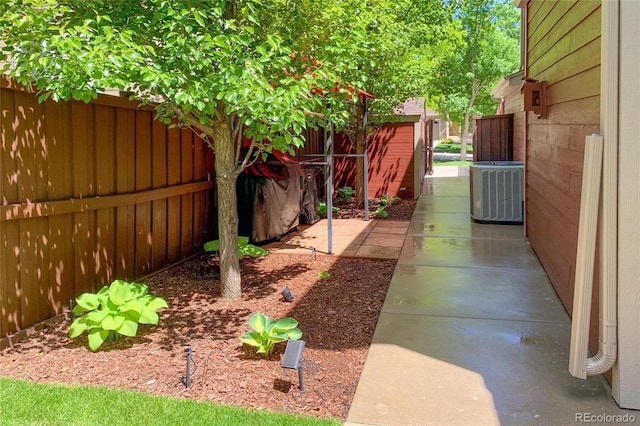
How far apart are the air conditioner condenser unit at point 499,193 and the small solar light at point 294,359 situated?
20.7ft

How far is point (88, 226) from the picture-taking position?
4.59 m

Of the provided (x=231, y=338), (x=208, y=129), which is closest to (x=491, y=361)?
(x=231, y=338)

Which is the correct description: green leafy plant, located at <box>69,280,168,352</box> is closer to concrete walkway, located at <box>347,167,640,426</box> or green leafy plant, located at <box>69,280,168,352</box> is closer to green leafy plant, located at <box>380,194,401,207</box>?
concrete walkway, located at <box>347,167,640,426</box>

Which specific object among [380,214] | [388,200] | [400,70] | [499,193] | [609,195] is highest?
[400,70]

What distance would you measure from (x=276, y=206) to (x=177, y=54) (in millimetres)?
3875

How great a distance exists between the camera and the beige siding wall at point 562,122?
3.80 m

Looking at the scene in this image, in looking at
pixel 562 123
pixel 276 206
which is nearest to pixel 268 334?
pixel 562 123

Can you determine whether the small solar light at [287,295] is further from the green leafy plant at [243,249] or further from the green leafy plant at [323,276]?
the green leafy plant at [243,249]

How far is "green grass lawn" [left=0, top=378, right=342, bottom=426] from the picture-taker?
2.86m

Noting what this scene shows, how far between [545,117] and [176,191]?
12.8ft
